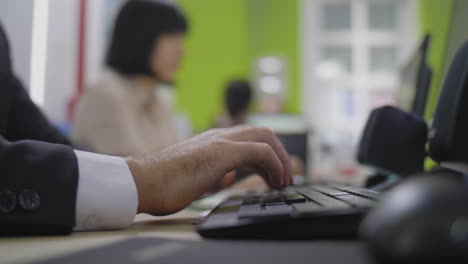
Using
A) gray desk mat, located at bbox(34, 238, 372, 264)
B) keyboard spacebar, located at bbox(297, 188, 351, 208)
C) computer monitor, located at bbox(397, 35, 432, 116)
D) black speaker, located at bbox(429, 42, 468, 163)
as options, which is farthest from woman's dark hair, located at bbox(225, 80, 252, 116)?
gray desk mat, located at bbox(34, 238, 372, 264)

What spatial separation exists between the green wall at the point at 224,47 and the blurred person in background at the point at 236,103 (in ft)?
4.84

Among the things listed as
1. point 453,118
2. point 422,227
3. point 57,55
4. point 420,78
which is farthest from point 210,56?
point 422,227

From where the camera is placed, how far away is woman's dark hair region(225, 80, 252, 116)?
2.78 m

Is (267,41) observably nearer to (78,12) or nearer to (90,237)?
(78,12)

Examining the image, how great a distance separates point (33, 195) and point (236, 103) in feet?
8.01

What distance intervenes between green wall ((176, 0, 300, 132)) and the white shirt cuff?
3922 millimetres

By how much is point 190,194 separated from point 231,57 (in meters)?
4.07

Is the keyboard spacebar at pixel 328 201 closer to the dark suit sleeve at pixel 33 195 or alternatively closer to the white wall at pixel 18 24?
the dark suit sleeve at pixel 33 195

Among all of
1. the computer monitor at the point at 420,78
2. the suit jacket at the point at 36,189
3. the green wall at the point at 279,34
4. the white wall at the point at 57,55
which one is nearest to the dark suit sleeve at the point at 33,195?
the suit jacket at the point at 36,189

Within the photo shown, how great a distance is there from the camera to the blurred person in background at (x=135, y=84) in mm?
1458

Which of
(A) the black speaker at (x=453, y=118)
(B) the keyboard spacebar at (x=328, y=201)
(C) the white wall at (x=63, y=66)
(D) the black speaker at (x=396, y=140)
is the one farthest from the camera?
(C) the white wall at (x=63, y=66)

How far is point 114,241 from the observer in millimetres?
303

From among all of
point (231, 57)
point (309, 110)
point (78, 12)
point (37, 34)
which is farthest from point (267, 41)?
point (37, 34)

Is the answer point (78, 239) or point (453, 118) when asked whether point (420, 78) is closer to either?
point (453, 118)
